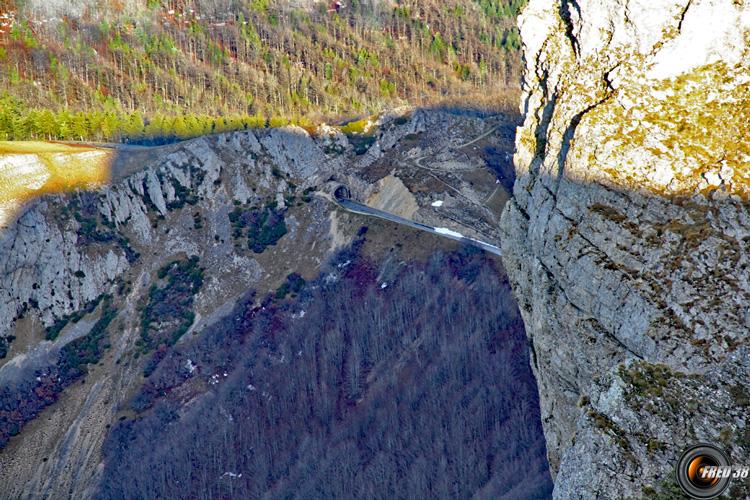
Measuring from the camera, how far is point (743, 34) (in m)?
26.9

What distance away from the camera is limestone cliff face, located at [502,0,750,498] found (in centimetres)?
2159

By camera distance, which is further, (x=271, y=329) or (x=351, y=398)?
(x=271, y=329)

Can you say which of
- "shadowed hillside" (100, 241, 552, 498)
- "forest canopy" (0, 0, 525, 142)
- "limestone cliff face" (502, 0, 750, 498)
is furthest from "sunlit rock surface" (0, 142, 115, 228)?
"limestone cliff face" (502, 0, 750, 498)

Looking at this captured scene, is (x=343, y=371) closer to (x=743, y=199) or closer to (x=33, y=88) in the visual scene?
(x=743, y=199)

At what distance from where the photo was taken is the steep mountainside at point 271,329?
8125 centimetres

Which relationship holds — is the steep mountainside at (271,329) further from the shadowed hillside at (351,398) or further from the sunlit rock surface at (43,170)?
the sunlit rock surface at (43,170)

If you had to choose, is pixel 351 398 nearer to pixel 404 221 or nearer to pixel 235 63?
pixel 404 221

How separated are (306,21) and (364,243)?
317 feet

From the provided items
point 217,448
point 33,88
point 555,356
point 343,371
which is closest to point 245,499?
point 217,448

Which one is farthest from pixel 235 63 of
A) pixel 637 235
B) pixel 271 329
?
pixel 637 235

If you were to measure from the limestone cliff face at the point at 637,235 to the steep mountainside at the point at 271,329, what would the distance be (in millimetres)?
42417

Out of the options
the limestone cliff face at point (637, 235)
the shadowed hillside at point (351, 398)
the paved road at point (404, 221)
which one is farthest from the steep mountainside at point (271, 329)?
the limestone cliff face at point (637, 235)

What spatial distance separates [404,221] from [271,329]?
22.7m

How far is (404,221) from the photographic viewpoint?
10594 centimetres
